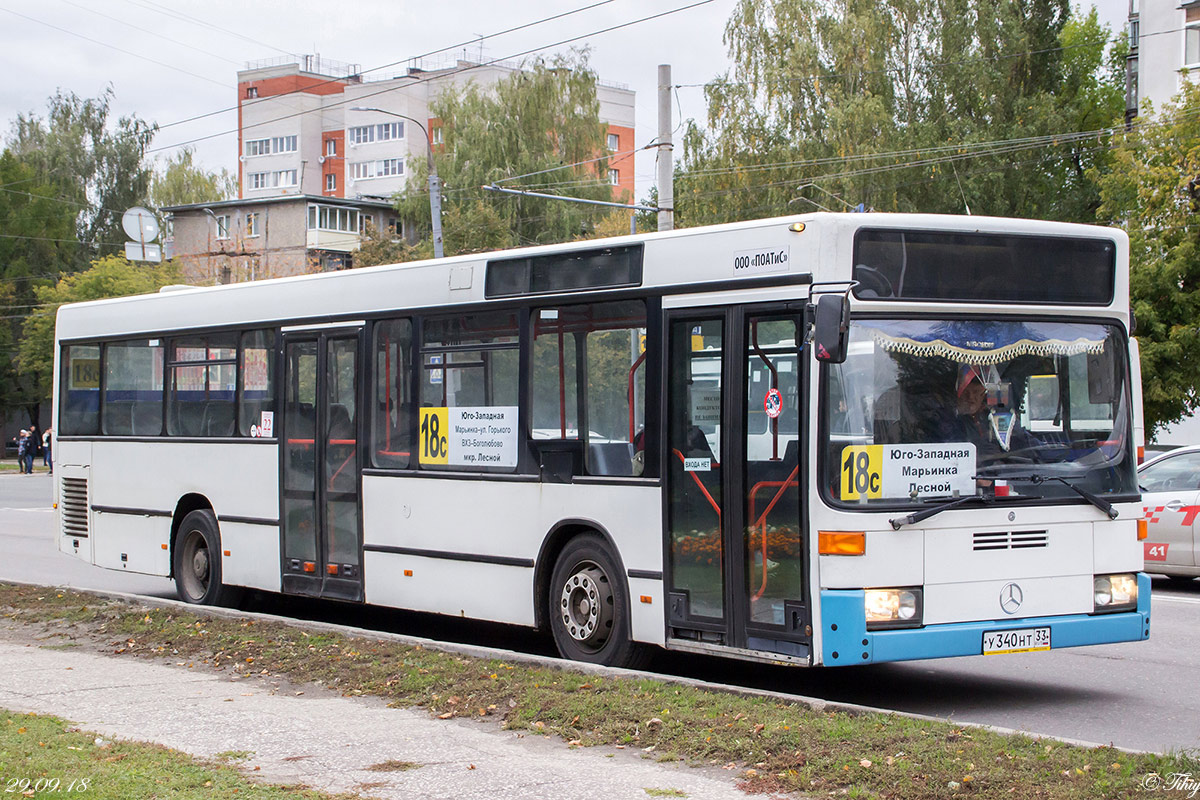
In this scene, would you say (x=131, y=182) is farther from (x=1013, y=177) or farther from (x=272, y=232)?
(x=1013, y=177)

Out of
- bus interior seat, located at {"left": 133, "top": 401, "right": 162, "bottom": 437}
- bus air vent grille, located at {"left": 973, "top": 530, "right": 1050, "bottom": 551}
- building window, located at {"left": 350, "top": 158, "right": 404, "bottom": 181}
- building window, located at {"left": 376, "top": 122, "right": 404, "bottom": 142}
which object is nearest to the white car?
bus air vent grille, located at {"left": 973, "top": 530, "right": 1050, "bottom": 551}

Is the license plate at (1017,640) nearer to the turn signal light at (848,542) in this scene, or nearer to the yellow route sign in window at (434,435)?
the turn signal light at (848,542)

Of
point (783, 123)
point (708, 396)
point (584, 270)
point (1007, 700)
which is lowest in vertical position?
point (1007, 700)

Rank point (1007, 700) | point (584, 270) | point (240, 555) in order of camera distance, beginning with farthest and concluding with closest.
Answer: point (240, 555)
point (584, 270)
point (1007, 700)

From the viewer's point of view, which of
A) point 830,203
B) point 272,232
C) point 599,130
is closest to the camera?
point 830,203

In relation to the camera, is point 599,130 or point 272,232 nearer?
point 599,130

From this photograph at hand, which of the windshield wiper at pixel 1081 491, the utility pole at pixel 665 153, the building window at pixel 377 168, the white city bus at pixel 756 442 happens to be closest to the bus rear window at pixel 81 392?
the white city bus at pixel 756 442

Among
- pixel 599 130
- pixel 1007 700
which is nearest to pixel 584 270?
pixel 1007 700

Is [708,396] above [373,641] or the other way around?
above

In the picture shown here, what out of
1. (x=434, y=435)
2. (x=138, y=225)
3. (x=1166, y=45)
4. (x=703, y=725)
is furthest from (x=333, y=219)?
(x=703, y=725)

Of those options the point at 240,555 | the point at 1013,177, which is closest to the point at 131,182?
the point at 1013,177

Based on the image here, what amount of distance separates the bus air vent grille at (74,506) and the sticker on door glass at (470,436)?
5943 mm

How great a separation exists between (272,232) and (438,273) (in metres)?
69.9

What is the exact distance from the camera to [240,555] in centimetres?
1348
